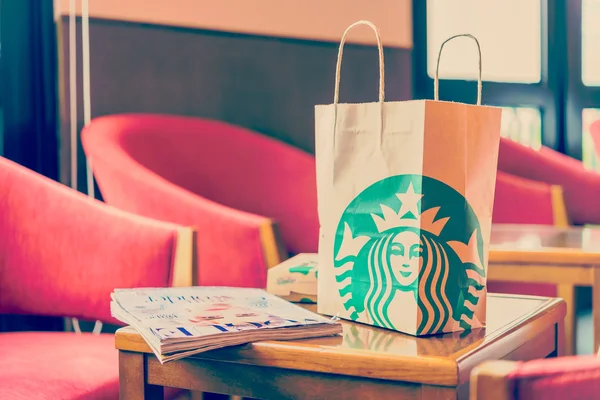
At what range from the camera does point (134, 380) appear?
924mm

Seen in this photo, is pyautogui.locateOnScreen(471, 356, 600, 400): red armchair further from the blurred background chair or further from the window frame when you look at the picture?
the window frame

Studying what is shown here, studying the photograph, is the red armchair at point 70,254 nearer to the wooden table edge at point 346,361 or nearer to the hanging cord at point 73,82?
the wooden table edge at point 346,361

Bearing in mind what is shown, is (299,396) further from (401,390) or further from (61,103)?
(61,103)

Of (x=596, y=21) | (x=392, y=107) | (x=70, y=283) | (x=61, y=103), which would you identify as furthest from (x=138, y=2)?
(x=596, y=21)

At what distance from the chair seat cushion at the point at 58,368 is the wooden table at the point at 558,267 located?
0.83 meters

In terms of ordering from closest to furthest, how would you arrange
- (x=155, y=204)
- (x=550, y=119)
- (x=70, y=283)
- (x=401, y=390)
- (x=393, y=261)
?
(x=401, y=390) < (x=393, y=261) < (x=70, y=283) < (x=155, y=204) < (x=550, y=119)

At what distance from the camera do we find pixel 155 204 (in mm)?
1751

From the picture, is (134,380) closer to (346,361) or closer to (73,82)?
(346,361)

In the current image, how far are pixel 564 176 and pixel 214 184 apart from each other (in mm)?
1453

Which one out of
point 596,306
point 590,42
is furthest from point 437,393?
point 590,42

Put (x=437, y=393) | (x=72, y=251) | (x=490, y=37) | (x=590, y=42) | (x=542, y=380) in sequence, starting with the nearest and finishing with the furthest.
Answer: (x=542, y=380), (x=437, y=393), (x=72, y=251), (x=490, y=37), (x=590, y=42)

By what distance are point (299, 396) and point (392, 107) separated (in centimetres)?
35

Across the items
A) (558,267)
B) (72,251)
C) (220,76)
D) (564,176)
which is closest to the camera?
(72,251)

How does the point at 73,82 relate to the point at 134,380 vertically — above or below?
above
